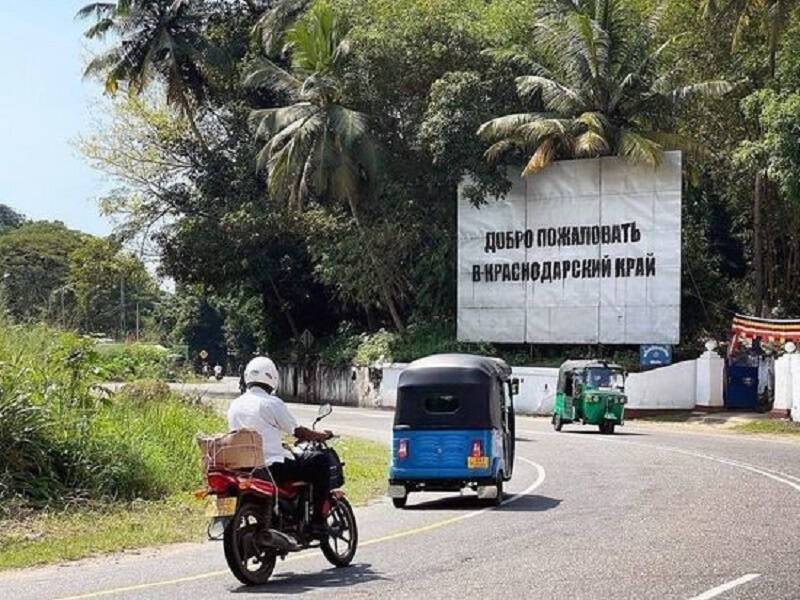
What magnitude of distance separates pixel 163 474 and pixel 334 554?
6483 millimetres

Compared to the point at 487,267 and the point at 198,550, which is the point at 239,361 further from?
the point at 198,550

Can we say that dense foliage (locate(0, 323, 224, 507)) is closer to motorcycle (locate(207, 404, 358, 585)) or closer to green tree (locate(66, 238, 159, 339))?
motorcycle (locate(207, 404, 358, 585))

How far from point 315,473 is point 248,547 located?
3.31 ft

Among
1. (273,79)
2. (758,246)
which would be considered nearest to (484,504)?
(758,246)

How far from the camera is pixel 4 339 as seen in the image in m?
17.5

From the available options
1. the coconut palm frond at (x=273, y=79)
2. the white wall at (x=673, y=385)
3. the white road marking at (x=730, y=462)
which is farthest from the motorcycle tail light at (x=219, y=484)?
the coconut palm frond at (x=273, y=79)

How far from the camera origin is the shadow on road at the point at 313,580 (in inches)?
417

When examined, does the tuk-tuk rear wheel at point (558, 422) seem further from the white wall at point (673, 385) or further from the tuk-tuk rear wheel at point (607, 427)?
the white wall at point (673, 385)

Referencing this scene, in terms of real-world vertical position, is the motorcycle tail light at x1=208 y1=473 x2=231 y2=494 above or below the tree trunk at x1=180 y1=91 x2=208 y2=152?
below

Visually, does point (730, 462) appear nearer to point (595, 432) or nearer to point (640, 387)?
point (595, 432)

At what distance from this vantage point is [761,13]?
41.6 m

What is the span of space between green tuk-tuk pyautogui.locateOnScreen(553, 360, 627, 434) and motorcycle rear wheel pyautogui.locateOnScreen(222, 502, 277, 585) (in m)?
→ 23.9

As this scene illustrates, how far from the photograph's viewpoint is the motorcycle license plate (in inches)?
410

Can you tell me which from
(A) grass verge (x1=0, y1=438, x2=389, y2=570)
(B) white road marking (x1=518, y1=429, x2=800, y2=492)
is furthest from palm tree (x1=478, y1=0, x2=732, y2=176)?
(A) grass verge (x1=0, y1=438, x2=389, y2=570)
